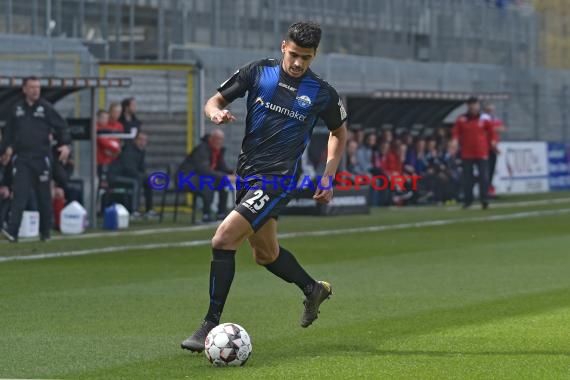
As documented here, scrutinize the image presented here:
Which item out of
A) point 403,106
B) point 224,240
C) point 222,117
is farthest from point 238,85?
point 403,106

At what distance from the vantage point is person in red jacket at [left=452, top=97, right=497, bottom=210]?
28.7 m

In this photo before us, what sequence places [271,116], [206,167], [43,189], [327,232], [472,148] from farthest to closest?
[472,148]
[206,167]
[327,232]
[43,189]
[271,116]

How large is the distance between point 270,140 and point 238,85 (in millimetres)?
400

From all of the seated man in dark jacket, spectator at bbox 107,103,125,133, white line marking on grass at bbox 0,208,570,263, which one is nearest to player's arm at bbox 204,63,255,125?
white line marking on grass at bbox 0,208,570,263

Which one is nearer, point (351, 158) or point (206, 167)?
point (206, 167)

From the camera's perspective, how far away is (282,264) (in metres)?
9.89

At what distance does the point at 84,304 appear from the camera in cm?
1212

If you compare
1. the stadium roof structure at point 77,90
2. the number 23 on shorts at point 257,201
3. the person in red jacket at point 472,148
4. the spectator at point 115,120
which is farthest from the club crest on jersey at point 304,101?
the person in red jacket at point 472,148

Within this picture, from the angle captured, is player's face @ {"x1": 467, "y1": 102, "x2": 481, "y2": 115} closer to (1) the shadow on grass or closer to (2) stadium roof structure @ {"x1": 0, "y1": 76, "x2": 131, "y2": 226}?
(2) stadium roof structure @ {"x1": 0, "y1": 76, "x2": 131, "y2": 226}

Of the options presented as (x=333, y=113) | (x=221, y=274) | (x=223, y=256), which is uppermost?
(x=333, y=113)

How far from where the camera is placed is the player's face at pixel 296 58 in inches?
370

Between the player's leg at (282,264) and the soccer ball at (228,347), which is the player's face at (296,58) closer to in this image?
the player's leg at (282,264)

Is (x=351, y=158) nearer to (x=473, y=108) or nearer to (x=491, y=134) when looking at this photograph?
(x=473, y=108)

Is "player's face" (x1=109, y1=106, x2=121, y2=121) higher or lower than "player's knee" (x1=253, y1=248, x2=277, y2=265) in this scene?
lower
